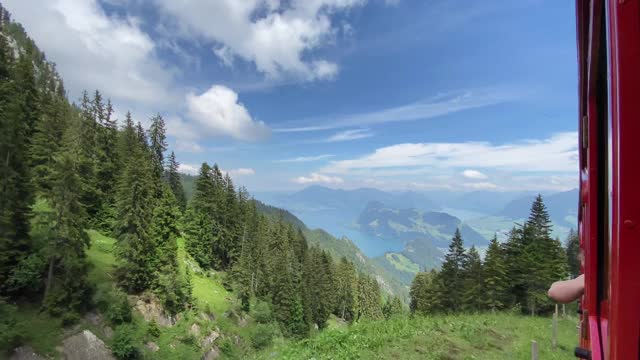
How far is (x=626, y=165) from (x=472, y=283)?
51700mm

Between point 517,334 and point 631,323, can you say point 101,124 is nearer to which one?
point 517,334

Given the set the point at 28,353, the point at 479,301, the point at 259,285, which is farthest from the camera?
the point at 259,285

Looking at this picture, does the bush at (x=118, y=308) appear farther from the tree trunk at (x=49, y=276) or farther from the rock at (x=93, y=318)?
the tree trunk at (x=49, y=276)

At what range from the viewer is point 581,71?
12.6ft

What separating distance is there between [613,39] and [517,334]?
18.5 m

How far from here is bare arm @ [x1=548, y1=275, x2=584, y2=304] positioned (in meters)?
3.64

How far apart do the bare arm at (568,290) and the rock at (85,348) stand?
43.0 meters

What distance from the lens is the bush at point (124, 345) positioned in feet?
127

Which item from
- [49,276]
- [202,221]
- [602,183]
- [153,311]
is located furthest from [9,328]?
[202,221]

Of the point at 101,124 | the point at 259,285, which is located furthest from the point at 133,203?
the point at 259,285

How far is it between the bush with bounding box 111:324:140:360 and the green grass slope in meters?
31.8

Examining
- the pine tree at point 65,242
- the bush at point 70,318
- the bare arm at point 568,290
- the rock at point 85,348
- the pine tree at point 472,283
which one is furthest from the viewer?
the pine tree at point 472,283

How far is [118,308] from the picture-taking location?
42.2 metres

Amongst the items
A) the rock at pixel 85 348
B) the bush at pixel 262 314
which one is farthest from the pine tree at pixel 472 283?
the rock at pixel 85 348
